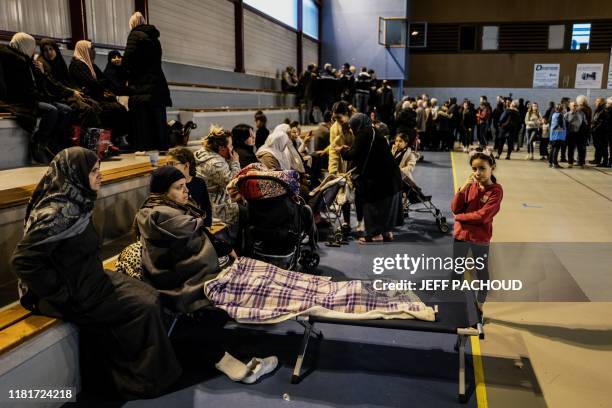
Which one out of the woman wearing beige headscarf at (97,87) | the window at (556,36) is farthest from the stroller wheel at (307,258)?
the window at (556,36)

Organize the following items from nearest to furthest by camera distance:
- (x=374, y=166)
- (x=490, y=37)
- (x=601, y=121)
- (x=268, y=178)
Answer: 1. (x=268, y=178)
2. (x=374, y=166)
3. (x=601, y=121)
4. (x=490, y=37)

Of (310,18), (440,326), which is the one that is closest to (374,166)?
(440,326)

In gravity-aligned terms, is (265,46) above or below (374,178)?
above

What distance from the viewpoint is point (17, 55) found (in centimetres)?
421

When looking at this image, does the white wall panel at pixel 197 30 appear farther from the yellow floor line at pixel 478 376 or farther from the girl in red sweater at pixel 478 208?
the yellow floor line at pixel 478 376

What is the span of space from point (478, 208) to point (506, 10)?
18.2 metres

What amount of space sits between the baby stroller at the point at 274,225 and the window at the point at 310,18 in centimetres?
1476

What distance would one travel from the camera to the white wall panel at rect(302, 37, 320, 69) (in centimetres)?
1752

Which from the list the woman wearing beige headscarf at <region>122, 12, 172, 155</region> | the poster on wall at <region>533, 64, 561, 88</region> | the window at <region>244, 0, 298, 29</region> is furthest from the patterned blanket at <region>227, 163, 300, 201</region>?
the poster on wall at <region>533, 64, 561, 88</region>

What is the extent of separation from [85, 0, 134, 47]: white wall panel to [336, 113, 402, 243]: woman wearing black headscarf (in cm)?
421

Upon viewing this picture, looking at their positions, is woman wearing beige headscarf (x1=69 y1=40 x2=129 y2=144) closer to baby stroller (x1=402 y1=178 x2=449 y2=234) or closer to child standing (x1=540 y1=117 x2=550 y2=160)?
baby stroller (x1=402 y1=178 x2=449 y2=234)

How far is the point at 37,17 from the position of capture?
5.97 m

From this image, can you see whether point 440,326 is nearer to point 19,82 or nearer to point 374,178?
point 374,178

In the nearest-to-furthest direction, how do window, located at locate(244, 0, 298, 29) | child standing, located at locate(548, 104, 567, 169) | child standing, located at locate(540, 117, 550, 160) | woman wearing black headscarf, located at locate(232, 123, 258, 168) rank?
woman wearing black headscarf, located at locate(232, 123, 258, 168)
child standing, located at locate(548, 104, 567, 169)
child standing, located at locate(540, 117, 550, 160)
window, located at locate(244, 0, 298, 29)
